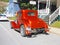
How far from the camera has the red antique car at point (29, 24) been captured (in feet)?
51.0

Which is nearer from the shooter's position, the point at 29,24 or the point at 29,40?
the point at 29,40

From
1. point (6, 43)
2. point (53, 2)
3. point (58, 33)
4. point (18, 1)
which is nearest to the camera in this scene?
point (6, 43)

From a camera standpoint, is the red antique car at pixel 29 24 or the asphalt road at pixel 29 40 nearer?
the asphalt road at pixel 29 40

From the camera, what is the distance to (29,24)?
15.6 meters

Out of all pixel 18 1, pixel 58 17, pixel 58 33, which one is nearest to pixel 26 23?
pixel 58 33

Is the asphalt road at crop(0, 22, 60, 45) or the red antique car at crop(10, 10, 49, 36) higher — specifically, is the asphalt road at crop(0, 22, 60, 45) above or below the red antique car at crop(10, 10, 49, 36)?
below

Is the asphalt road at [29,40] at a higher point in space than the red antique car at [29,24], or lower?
lower

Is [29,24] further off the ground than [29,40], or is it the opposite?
[29,24]

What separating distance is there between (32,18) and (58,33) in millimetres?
2283

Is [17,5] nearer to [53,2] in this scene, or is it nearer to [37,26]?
[53,2]

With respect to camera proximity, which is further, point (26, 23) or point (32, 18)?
point (32, 18)

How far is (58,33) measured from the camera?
17016 millimetres

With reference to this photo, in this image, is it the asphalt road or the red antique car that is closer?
the asphalt road

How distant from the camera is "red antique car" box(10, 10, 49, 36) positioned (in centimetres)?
1555
